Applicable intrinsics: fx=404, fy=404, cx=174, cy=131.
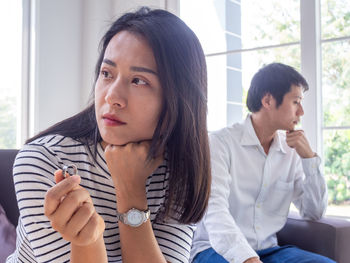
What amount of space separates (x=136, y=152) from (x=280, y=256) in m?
1.14

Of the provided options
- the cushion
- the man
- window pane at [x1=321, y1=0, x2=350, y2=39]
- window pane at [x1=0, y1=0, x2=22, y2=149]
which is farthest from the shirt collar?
window pane at [x1=0, y1=0, x2=22, y2=149]

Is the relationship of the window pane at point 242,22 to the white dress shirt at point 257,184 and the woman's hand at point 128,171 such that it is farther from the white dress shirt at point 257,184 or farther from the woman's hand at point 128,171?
the woman's hand at point 128,171

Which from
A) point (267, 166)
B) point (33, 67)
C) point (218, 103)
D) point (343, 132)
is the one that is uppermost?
point (33, 67)

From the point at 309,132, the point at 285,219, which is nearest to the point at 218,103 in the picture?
the point at 309,132

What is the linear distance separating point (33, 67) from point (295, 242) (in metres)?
2.45

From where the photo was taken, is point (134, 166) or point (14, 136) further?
point (14, 136)

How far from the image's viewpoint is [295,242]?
6.48 ft

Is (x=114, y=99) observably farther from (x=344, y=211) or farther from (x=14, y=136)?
(x=14, y=136)

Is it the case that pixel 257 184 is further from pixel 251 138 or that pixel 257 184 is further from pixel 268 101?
pixel 268 101

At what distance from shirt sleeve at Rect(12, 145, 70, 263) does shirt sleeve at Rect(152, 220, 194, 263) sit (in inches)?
11.5

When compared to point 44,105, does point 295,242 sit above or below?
below

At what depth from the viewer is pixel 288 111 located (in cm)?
216

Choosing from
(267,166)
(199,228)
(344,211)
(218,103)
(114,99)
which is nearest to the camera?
(114,99)

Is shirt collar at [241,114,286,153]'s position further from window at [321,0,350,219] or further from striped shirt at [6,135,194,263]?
striped shirt at [6,135,194,263]
